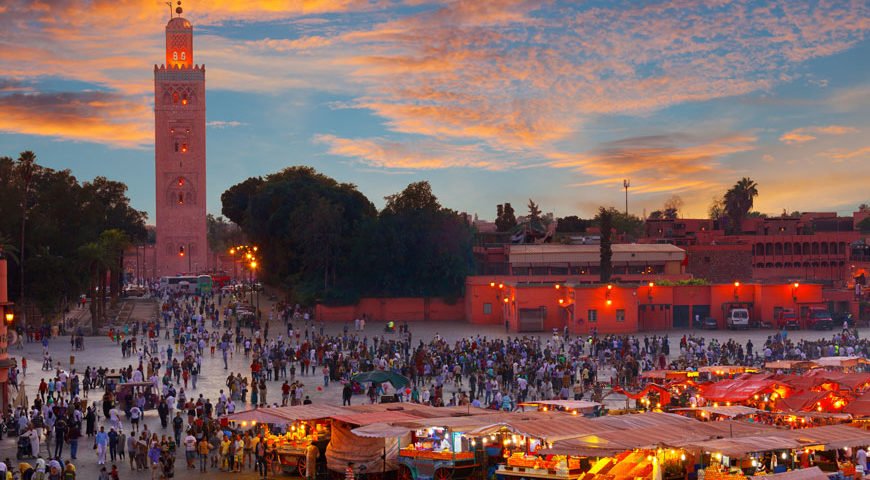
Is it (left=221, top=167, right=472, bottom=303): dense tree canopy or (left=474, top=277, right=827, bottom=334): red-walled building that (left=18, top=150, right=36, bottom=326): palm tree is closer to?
(left=221, top=167, right=472, bottom=303): dense tree canopy

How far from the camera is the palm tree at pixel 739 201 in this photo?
272ft

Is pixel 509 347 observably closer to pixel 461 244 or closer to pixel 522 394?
pixel 522 394

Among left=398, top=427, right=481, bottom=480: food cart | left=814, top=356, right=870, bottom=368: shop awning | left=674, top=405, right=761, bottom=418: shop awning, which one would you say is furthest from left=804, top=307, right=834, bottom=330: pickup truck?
left=398, top=427, right=481, bottom=480: food cart

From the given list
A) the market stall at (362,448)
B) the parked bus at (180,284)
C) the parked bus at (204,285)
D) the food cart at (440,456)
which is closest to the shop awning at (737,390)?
the market stall at (362,448)

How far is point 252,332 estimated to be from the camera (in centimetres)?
5153

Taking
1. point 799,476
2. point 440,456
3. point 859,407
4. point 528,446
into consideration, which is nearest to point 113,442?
point 440,456

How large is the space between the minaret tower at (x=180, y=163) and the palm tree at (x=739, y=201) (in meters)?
44.2

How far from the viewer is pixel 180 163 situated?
101 m

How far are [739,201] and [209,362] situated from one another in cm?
5439

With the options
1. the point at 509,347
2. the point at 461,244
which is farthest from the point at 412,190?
the point at 509,347

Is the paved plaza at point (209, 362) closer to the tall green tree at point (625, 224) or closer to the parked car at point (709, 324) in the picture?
the parked car at point (709, 324)

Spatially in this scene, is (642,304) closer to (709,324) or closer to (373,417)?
(709,324)

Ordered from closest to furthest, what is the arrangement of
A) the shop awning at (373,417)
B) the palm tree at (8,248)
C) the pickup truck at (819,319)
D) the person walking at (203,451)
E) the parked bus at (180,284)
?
1. the shop awning at (373,417)
2. the person walking at (203,451)
3. the palm tree at (8,248)
4. the pickup truck at (819,319)
5. the parked bus at (180,284)

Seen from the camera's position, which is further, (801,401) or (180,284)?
(180,284)
